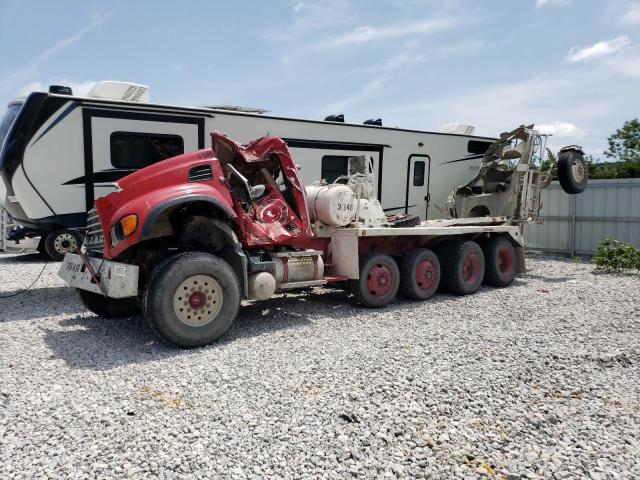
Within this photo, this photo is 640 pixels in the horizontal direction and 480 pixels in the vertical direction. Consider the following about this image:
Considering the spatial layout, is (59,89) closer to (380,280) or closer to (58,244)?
(58,244)

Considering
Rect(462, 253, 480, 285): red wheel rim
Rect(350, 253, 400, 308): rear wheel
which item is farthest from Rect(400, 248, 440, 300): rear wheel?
Rect(462, 253, 480, 285): red wheel rim

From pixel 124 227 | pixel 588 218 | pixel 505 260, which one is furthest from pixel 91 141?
pixel 588 218

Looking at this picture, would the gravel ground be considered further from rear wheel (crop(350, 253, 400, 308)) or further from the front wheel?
rear wheel (crop(350, 253, 400, 308))

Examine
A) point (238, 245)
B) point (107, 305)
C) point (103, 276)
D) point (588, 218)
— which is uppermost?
point (588, 218)

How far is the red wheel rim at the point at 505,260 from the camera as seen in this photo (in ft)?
32.5

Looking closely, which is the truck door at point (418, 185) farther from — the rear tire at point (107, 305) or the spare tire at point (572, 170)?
the rear tire at point (107, 305)

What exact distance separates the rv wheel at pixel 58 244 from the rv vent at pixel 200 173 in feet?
16.1

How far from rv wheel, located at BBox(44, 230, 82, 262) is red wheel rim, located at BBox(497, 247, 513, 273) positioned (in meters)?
7.93

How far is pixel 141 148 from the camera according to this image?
341 inches

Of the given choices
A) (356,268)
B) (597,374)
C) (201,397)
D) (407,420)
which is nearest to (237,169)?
(356,268)

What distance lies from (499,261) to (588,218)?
5800 mm

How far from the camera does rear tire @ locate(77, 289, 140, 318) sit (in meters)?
6.59

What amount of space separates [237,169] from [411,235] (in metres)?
3.05

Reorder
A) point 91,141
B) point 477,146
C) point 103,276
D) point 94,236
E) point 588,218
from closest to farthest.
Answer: point 103,276
point 94,236
point 91,141
point 477,146
point 588,218
